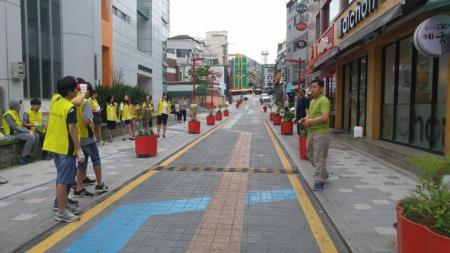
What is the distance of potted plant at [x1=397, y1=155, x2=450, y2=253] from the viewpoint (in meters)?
3.22

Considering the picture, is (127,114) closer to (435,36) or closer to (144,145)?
(144,145)

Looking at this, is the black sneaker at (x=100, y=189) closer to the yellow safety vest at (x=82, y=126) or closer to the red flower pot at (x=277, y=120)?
the yellow safety vest at (x=82, y=126)

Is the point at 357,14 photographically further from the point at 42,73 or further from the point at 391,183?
the point at 42,73

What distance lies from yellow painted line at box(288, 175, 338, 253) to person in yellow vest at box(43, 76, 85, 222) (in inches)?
117

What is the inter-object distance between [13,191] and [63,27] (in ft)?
60.1

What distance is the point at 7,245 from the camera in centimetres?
458

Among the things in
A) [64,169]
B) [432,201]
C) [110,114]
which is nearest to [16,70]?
[110,114]

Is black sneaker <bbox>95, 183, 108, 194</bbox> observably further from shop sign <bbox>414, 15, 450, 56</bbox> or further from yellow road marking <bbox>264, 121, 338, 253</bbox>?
shop sign <bbox>414, 15, 450, 56</bbox>

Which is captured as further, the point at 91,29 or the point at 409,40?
the point at 91,29

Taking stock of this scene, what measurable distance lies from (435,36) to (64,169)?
6.03 m

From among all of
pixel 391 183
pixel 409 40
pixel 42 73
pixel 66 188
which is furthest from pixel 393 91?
pixel 42 73

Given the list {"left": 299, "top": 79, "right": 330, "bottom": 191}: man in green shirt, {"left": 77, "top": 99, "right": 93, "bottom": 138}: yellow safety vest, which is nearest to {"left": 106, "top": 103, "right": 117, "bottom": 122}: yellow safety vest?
{"left": 77, "top": 99, "right": 93, "bottom": 138}: yellow safety vest

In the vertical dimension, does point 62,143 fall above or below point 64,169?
above

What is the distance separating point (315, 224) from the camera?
551 centimetres
